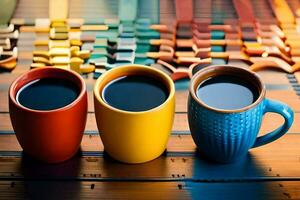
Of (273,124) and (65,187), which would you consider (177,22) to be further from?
(65,187)

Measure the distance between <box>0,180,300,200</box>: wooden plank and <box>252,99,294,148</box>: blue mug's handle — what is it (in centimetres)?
5

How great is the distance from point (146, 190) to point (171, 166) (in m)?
0.05

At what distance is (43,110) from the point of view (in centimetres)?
56

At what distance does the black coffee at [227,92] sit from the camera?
22.3 inches

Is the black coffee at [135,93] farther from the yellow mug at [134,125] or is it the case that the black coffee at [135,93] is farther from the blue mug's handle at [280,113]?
the blue mug's handle at [280,113]

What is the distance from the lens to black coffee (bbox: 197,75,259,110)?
57 centimetres

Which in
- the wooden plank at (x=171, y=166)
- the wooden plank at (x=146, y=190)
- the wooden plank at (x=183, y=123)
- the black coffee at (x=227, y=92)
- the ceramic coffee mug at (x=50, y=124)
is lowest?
the wooden plank at (x=146, y=190)

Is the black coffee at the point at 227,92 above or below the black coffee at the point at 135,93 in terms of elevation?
above

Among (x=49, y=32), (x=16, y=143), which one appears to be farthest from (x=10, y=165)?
(x=49, y=32)

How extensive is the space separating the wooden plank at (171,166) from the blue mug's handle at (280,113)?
3cm

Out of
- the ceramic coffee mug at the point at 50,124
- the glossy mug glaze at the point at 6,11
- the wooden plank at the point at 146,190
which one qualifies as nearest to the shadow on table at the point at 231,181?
the wooden plank at the point at 146,190

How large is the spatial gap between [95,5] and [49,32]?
0.34 ft

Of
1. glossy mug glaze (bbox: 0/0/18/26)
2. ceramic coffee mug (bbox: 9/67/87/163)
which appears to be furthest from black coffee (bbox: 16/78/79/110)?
glossy mug glaze (bbox: 0/0/18/26)

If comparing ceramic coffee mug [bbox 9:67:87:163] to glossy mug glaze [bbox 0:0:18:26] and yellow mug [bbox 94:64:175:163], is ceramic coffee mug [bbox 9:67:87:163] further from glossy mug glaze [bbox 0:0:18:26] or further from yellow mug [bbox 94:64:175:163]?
glossy mug glaze [bbox 0:0:18:26]
